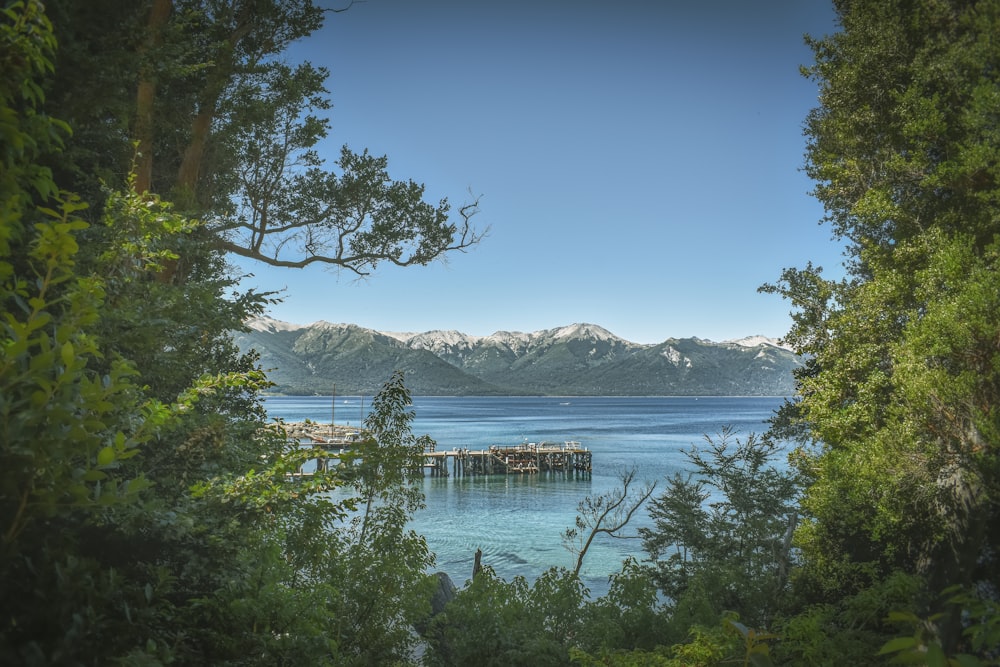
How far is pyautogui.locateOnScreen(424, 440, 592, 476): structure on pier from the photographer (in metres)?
46.5

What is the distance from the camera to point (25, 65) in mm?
1688

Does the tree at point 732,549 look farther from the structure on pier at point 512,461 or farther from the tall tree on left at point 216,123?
the structure on pier at point 512,461

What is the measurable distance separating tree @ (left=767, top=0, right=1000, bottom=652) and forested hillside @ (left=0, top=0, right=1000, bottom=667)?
0.17ft

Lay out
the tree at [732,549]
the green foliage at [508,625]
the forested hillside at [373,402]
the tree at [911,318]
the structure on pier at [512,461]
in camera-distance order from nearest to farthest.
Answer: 1. the forested hillside at [373,402]
2. the tree at [911,318]
3. the green foliage at [508,625]
4. the tree at [732,549]
5. the structure on pier at [512,461]

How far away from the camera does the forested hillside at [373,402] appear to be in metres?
1.81

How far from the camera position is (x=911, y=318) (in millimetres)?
9266

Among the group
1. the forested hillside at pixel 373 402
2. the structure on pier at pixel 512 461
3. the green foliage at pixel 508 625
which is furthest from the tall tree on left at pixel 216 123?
the structure on pier at pixel 512 461

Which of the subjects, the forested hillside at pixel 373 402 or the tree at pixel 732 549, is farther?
the tree at pixel 732 549

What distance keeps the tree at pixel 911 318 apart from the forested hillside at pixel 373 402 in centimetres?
5

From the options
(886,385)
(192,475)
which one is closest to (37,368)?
(192,475)

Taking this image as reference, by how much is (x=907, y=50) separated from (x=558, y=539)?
864 inches

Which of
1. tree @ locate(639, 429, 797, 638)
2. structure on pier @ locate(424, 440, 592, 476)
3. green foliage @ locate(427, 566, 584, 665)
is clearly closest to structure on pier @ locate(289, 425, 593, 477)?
structure on pier @ locate(424, 440, 592, 476)

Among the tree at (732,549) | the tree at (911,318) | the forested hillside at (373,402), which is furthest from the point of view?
the tree at (732,549)

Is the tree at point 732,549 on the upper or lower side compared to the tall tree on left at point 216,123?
lower
